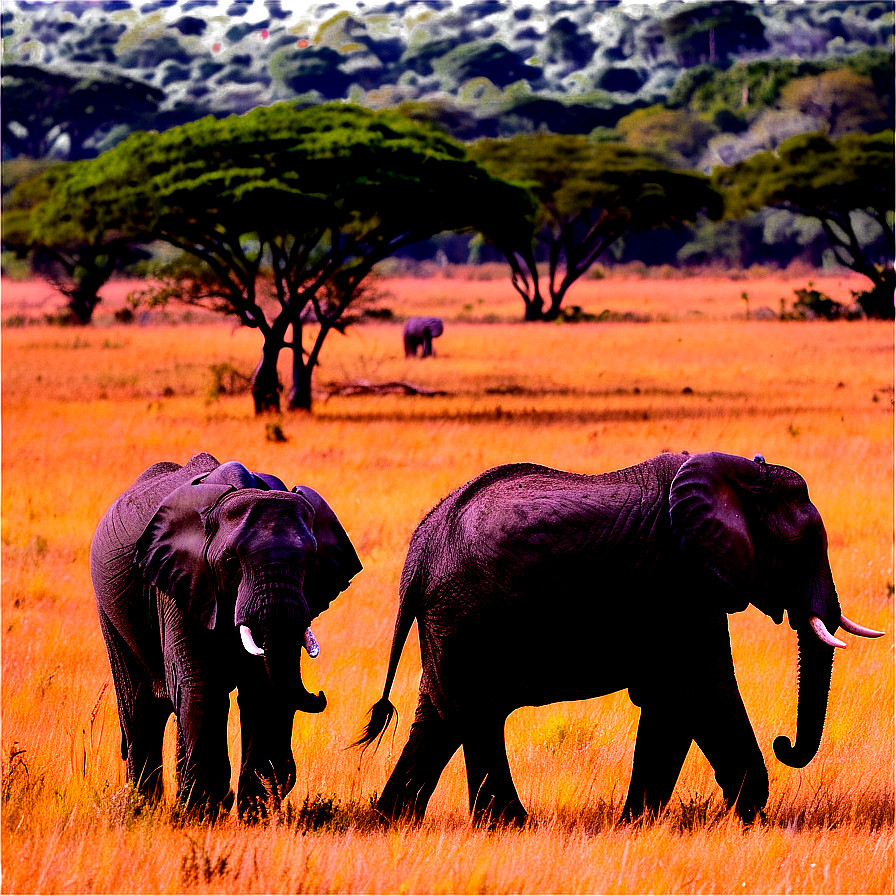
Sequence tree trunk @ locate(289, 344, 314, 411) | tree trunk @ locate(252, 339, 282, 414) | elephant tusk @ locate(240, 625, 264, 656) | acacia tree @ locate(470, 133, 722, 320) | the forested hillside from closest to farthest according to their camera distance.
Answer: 1. elephant tusk @ locate(240, 625, 264, 656)
2. tree trunk @ locate(252, 339, 282, 414)
3. tree trunk @ locate(289, 344, 314, 411)
4. acacia tree @ locate(470, 133, 722, 320)
5. the forested hillside

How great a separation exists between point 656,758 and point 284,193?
656 inches

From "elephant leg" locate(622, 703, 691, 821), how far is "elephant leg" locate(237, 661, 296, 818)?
142 cm

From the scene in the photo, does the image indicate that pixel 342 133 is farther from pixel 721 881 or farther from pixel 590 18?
pixel 590 18

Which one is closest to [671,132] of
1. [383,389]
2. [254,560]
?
[383,389]

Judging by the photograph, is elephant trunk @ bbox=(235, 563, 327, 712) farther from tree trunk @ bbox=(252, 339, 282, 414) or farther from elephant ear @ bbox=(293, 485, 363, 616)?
tree trunk @ bbox=(252, 339, 282, 414)

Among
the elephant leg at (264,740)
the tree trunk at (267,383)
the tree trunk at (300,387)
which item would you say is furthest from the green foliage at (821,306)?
the elephant leg at (264,740)

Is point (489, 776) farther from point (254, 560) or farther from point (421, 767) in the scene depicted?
point (254, 560)

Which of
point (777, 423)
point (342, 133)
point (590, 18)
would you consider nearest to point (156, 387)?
point (342, 133)

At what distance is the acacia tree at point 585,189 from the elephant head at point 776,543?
3375 cm

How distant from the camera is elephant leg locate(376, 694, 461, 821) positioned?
5926 millimetres

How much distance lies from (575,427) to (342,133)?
610cm

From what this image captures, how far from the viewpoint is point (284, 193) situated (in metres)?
21.5

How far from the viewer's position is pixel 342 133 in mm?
22641

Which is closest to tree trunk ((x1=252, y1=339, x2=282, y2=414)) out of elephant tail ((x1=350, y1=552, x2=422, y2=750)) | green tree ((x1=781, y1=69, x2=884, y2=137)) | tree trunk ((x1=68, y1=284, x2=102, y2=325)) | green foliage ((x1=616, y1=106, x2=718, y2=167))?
elephant tail ((x1=350, y1=552, x2=422, y2=750))
